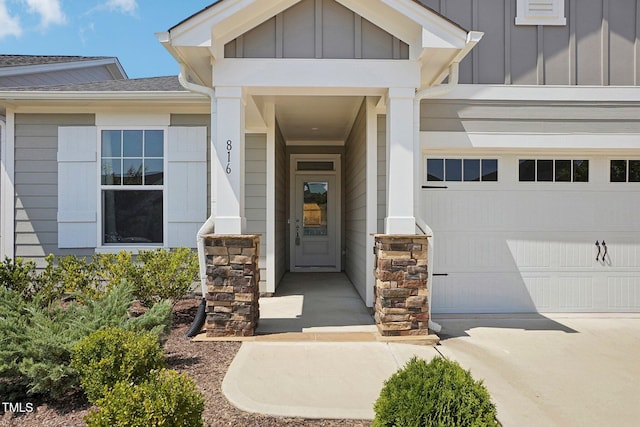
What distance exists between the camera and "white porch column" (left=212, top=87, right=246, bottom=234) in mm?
4273

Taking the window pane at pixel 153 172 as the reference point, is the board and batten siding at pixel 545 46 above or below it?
above

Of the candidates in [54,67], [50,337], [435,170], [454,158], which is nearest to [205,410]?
[50,337]

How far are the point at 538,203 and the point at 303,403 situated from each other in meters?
4.20

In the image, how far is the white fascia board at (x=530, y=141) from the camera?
5496 mm

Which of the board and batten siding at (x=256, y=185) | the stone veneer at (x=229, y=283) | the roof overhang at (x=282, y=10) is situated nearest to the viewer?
the roof overhang at (x=282, y=10)

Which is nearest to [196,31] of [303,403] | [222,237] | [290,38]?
[290,38]

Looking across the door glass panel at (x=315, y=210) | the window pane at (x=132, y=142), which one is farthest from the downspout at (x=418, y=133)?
the door glass panel at (x=315, y=210)

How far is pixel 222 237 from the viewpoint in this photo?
13.8ft

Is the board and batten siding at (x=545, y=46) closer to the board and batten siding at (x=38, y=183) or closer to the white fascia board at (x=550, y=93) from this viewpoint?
the white fascia board at (x=550, y=93)

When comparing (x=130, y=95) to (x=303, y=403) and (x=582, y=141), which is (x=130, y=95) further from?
(x=582, y=141)

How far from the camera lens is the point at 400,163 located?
172 inches

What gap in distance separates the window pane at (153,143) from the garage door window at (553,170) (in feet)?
16.1

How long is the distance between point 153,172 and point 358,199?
303cm

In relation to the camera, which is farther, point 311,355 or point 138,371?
point 311,355
